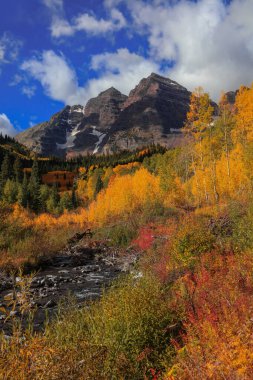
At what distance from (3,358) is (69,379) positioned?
2.79ft

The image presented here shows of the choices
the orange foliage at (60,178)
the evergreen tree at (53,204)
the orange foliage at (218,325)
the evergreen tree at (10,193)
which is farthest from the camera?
the orange foliage at (60,178)

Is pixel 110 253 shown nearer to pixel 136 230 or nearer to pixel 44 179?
pixel 136 230

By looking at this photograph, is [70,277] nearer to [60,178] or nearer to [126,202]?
[126,202]

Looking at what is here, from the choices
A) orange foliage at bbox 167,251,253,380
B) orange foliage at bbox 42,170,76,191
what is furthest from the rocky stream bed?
orange foliage at bbox 42,170,76,191

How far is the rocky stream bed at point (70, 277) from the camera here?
45.0 ft

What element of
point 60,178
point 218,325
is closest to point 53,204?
point 60,178

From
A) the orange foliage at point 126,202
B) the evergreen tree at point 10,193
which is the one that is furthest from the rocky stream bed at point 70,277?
the evergreen tree at point 10,193

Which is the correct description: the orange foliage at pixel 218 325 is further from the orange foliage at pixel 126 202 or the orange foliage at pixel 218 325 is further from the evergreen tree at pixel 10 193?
the evergreen tree at pixel 10 193

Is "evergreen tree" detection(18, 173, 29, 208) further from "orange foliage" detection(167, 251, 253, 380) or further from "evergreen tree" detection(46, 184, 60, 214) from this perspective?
"orange foliage" detection(167, 251, 253, 380)

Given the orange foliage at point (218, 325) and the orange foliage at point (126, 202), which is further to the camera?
the orange foliage at point (126, 202)

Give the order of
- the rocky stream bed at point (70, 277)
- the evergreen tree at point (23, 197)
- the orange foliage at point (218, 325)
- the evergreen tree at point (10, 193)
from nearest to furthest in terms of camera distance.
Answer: the orange foliage at point (218, 325)
the rocky stream bed at point (70, 277)
the evergreen tree at point (23, 197)
the evergreen tree at point (10, 193)

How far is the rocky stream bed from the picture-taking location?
13.7 m

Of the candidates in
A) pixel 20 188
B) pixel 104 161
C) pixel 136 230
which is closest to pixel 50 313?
pixel 136 230

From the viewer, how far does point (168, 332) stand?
281 inches
